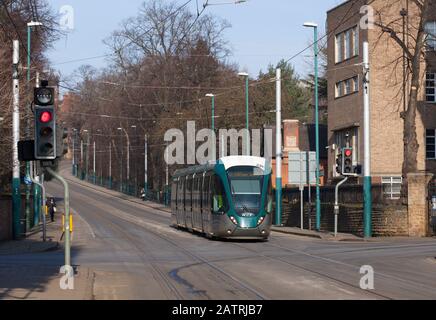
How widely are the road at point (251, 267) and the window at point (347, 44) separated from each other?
18.5 meters

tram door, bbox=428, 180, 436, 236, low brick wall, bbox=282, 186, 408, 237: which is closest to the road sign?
low brick wall, bbox=282, 186, 408, 237

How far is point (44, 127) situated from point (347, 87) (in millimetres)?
40551

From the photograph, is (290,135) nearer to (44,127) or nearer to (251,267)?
(251,267)

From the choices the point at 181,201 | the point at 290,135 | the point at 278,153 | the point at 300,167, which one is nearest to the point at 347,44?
the point at 278,153

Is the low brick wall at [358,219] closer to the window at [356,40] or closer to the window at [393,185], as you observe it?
the window at [393,185]

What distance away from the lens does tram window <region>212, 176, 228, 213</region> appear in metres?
32.5

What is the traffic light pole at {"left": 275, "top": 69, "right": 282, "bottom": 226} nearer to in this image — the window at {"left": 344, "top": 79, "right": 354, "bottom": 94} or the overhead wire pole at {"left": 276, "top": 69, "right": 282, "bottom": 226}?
the overhead wire pole at {"left": 276, "top": 69, "right": 282, "bottom": 226}

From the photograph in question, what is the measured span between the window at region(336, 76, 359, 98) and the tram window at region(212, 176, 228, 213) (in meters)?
21.5

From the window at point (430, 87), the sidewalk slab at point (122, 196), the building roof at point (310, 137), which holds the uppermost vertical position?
the window at point (430, 87)

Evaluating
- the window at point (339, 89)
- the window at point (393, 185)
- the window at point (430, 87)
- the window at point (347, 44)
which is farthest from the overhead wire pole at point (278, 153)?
the window at point (430, 87)

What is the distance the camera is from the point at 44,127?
15328mm

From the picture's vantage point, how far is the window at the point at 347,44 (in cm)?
5181
